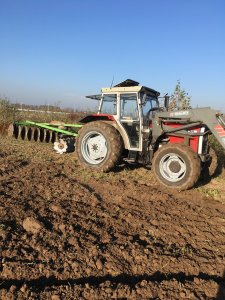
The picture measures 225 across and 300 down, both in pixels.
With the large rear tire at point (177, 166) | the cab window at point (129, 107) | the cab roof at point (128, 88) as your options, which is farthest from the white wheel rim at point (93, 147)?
the large rear tire at point (177, 166)

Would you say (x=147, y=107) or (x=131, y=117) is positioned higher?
(x=147, y=107)

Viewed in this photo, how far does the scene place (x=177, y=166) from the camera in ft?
23.0

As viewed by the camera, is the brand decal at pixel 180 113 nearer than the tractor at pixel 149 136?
No

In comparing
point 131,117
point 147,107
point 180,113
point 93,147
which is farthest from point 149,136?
point 93,147

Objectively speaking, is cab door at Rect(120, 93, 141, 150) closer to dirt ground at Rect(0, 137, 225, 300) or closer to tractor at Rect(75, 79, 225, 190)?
tractor at Rect(75, 79, 225, 190)

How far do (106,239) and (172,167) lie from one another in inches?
123

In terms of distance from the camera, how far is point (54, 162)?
8727 millimetres

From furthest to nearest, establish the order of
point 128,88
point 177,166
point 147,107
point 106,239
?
point 147,107 < point 128,88 < point 177,166 < point 106,239

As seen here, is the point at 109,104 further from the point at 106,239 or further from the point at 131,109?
the point at 106,239

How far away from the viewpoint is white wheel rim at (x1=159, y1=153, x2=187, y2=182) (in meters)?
6.98

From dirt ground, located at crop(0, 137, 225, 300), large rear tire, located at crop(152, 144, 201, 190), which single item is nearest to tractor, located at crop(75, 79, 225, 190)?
large rear tire, located at crop(152, 144, 201, 190)

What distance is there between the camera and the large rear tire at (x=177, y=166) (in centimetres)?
668

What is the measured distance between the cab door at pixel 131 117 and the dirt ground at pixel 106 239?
1.03m

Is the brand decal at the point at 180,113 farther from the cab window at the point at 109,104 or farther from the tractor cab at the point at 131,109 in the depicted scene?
the cab window at the point at 109,104
